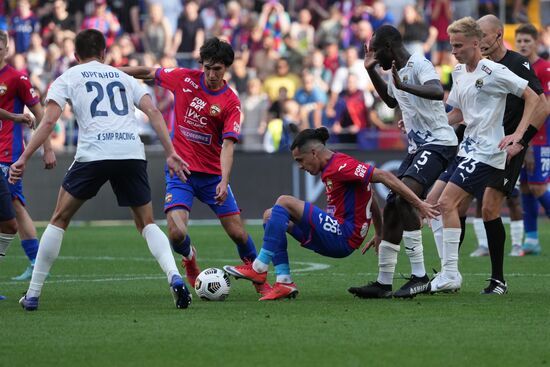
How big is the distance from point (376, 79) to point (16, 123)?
13.1 ft

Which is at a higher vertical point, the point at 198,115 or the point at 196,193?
the point at 198,115

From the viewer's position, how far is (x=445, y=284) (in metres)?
10.1

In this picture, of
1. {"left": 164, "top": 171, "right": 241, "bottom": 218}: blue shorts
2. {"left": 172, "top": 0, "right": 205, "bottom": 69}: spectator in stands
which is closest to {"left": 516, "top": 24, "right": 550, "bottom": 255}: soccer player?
{"left": 164, "top": 171, "right": 241, "bottom": 218}: blue shorts

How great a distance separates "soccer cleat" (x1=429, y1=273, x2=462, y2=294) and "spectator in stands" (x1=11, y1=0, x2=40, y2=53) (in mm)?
17925

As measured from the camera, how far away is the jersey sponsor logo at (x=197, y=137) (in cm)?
1036

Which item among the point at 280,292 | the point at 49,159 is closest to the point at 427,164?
the point at 280,292

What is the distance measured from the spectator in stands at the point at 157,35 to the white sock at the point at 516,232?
1288 centimetres

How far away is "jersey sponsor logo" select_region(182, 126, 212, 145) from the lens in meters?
10.4

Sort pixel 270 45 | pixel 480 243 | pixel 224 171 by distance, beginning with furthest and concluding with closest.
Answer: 1. pixel 270 45
2. pixel 480 243
3. pixel 224 171

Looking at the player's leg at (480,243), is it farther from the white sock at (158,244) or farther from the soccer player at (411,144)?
the white sock at (158,244)

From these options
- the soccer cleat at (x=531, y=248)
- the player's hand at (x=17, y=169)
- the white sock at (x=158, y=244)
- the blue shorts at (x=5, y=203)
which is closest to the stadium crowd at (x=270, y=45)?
the soccer cleat at (x=531, y=248)

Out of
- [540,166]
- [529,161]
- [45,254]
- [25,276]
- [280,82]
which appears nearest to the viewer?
[45,254]

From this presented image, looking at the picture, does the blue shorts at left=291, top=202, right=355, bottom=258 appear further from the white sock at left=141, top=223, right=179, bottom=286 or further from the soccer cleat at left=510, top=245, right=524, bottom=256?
the soccer cleat at left=510, top=245, right=524, bottom=256

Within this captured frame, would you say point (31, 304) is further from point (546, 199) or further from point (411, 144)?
point (546, 199)
